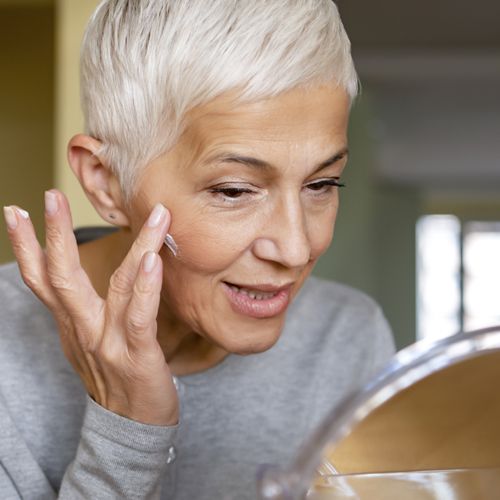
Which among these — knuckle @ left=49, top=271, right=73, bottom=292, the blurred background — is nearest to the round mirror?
the blurred background

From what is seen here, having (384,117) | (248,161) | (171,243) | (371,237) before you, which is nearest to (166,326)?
(171,243)

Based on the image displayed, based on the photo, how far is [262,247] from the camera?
0.91m

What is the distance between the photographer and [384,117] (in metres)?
7.34

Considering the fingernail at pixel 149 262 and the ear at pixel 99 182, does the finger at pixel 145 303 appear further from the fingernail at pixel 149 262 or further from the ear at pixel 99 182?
the ear at pixel 99 182

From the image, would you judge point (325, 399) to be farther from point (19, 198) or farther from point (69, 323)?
point (19, 198)

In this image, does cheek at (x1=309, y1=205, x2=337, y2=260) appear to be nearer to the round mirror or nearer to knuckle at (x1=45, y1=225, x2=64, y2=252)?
knuckle at (x1=45, y1=225, x2=64, y2=252)

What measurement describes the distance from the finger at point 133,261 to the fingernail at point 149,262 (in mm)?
36

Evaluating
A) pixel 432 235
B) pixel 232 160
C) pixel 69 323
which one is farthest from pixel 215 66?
pixel 432 235

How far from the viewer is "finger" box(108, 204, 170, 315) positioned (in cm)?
88

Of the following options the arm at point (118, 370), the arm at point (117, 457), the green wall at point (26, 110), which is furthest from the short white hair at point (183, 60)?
the green wall at point (26, 110)

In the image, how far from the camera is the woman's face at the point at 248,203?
0.90m

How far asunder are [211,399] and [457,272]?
1303 cm

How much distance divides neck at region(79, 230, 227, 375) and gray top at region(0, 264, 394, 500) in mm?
16

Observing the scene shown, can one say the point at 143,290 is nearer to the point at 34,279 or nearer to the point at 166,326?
the point at 34,279
